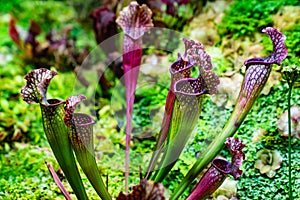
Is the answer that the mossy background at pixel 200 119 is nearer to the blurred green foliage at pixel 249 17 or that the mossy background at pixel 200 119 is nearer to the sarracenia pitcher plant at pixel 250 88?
the blurred green foliage at pixel 249 17

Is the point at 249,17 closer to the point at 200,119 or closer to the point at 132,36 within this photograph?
the point at 200,119

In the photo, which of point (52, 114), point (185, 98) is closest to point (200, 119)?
point (185, 98)

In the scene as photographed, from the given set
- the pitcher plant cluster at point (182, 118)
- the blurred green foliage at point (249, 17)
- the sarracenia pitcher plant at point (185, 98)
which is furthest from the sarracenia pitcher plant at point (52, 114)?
the blurred green foliage at point (249, 17)

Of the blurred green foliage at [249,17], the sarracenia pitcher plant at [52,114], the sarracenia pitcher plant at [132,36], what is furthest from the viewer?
the blurred green foliage at [249,17]

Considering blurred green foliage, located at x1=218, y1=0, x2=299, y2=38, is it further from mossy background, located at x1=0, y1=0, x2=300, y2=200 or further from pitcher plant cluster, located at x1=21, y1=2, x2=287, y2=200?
pitcher plant cluster, located at x1=21, y1=2, x2=287, y2=200

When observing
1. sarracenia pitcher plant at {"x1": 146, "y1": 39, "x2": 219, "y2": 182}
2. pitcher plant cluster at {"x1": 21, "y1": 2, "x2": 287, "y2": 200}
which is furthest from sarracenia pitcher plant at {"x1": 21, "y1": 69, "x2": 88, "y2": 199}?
sarracenia pitcher plant at {"x1": 146, "y1": 39, "x2": 219, "y2": 182}

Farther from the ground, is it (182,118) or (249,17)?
(249,17)

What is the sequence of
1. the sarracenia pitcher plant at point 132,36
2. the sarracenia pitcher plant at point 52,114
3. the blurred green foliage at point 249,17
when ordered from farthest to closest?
the blurred green foliage at point 249,17
the sarracenia pitcher plant at point 132,36
the sarracenia pitcher plant at point 52,114

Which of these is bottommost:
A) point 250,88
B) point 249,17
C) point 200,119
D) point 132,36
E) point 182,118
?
point 200,119

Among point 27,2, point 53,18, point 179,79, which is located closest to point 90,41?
point 53,18
